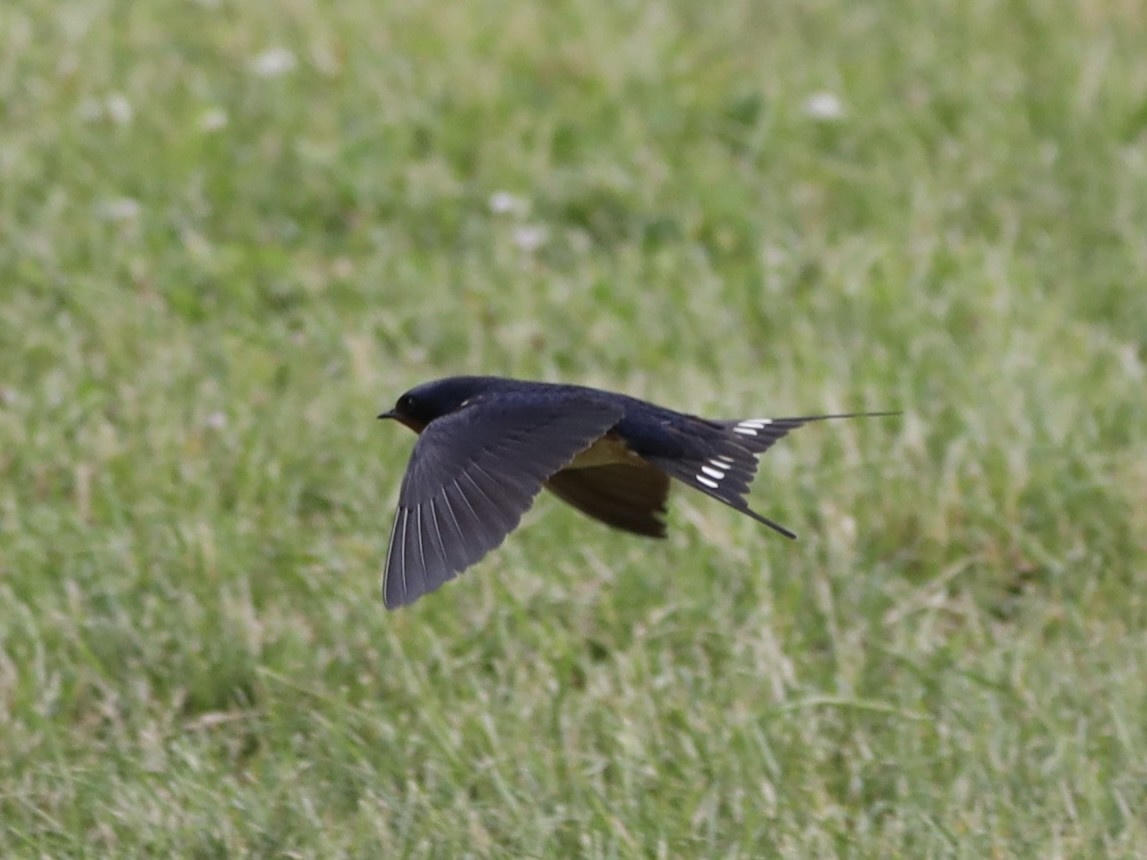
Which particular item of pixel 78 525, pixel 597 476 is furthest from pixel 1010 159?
pixel 78 525

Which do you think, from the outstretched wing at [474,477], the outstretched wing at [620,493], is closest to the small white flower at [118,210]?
the outstretched wing at [620,493]

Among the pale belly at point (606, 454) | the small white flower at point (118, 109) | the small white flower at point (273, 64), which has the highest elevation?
the small white flower at point (273, 64)

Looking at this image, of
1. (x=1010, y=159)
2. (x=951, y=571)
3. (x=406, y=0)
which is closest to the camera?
(x=951, y=571)

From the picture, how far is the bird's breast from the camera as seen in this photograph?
3.64 meters

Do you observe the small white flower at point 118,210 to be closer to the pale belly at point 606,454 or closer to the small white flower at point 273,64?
the small white flower at point 273,64

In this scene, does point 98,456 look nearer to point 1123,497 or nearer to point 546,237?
point 546,237

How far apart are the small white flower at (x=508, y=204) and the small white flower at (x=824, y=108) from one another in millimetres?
1119

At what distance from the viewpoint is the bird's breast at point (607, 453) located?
3645 mm

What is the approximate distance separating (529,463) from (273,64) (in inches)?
144

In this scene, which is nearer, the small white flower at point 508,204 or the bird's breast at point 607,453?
the bird's breast at point 607,453

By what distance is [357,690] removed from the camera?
12.3 ft

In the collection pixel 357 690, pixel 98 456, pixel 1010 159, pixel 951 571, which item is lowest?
pixel 357 690

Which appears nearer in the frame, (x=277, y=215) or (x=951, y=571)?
(x=951, y=571)

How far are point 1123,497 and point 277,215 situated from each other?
2720mm
